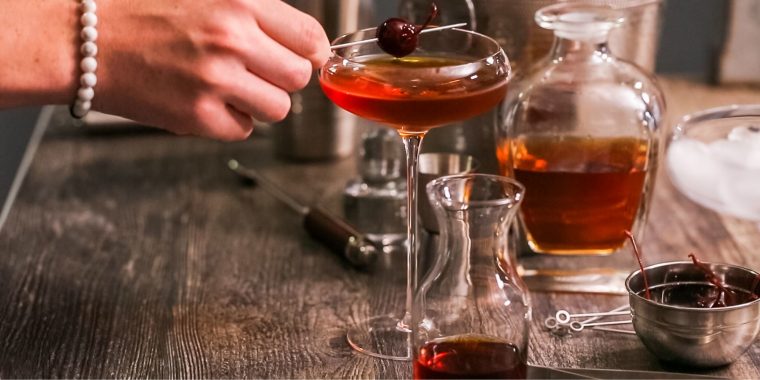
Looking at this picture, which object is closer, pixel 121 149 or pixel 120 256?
pixel 120 256

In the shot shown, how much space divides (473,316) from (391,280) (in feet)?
1.29

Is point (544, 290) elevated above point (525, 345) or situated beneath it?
situated beneath

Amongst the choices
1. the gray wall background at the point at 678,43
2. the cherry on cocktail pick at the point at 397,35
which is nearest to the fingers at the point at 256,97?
the cherry on cocktail pick at the point at 397,35

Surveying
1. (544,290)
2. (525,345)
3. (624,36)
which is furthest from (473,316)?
(624,36)

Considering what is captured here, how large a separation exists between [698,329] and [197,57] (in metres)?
0.60

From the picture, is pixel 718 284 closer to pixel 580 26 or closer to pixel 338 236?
pixel 580 26

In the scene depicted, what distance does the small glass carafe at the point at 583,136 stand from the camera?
1431mm

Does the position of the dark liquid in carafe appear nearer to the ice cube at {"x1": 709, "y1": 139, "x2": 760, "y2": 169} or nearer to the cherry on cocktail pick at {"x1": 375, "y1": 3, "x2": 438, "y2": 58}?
the cherry on cocktail pick at {"x1": 375, "y1": 3, "x2": 438, "y2": 58}

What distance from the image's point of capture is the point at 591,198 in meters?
1.43

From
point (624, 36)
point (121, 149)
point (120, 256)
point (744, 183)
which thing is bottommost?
point (121, 149)

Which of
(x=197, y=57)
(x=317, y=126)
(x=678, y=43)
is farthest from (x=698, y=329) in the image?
(x=678, y=43)

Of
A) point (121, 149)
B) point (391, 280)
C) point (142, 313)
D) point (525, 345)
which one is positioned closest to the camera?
point (525, 345)

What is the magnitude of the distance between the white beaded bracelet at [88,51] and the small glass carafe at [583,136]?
21.6 inches

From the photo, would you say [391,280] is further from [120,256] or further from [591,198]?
[120,256]
